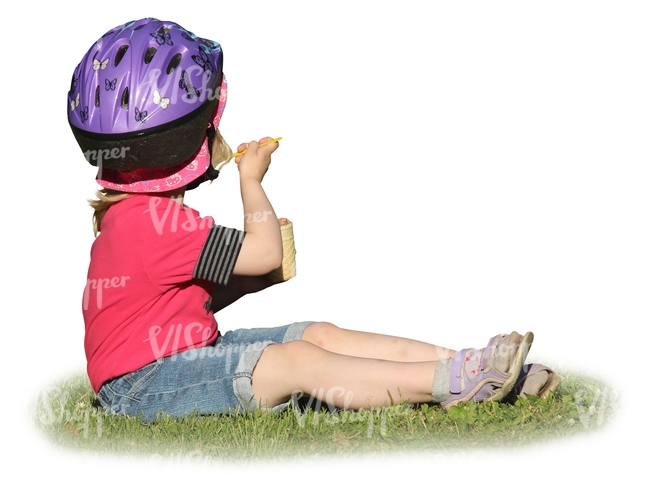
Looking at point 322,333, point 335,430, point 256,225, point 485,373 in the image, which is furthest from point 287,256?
point 485,373

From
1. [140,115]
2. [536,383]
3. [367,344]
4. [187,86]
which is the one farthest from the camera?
[367,344]

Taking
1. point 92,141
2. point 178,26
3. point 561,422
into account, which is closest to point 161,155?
point 92,141

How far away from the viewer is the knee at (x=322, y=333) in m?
6.53

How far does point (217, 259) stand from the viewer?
5.98 meters

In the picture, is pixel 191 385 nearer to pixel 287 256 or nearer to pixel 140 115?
pixel 287 256

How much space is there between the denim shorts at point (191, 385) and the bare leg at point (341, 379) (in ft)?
0.27

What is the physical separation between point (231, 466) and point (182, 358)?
2.58 feet

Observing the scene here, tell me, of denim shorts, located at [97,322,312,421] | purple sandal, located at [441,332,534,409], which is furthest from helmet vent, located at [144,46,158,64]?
purple sandal, located at [441,332,534,409]

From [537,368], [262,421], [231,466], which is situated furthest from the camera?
[537,368]

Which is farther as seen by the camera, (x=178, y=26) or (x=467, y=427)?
(x=178, y=26)

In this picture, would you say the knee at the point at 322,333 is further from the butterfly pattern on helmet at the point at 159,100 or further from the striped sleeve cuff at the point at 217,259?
the butterfly pattern on helmet at the point at 159,100

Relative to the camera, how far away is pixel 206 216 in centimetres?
612

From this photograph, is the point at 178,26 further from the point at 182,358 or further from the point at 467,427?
the point at 467,427

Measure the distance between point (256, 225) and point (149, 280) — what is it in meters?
0.61
